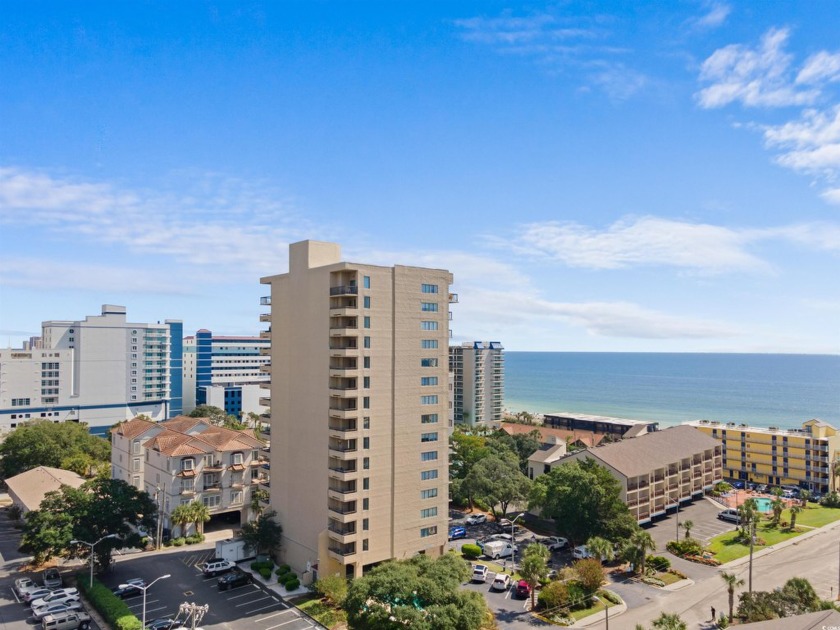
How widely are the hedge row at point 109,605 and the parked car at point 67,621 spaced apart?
1.64 meters

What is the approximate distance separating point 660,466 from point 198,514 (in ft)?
207

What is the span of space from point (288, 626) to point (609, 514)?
3703 centimetres

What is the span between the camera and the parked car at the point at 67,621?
151ft

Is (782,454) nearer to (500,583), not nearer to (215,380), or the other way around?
(500,583)

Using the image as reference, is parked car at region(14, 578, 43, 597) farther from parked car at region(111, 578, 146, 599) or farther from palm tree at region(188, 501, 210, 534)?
palm tree at region(188, 501, 210, 534)

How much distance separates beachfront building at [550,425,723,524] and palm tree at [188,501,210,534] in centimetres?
4868

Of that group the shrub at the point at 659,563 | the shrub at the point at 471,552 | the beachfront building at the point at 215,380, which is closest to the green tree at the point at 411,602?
the shrub at the point at 471,552

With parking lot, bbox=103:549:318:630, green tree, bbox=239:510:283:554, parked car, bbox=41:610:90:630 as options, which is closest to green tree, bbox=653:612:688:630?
parking lot, bbox=103:549:318:630

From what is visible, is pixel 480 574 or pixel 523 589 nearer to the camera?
pixel 523 589

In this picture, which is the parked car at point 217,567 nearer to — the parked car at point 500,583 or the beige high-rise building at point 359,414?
the beige high-rise building at point 359,414

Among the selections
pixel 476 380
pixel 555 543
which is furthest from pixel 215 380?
pixel 555 543

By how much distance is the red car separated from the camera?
5431 cm

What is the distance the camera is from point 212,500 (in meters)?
73.2


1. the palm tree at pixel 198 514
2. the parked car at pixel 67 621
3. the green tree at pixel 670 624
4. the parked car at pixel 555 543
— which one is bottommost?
the parked car at pixel 555 543
